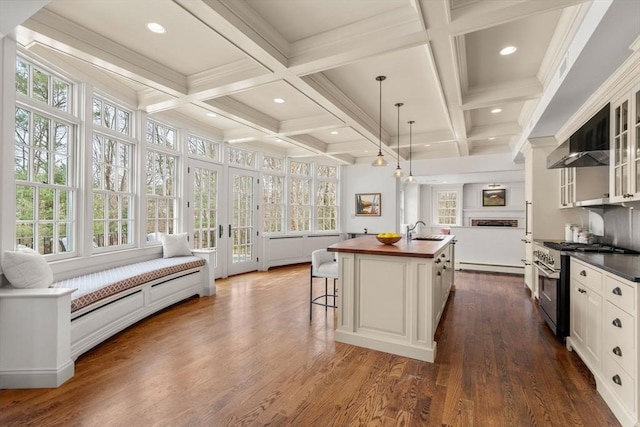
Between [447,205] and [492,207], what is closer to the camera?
[492,207]

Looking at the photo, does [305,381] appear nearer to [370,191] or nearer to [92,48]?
[92,48]

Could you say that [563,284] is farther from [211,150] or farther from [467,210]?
[467,210]

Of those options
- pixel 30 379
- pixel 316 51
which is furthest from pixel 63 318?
pixel 316 51

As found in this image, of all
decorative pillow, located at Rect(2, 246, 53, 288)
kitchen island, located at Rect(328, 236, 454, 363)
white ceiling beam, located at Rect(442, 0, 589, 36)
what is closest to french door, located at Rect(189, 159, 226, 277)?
decorative pillow, located at Rect(2, 246, 53, 288)

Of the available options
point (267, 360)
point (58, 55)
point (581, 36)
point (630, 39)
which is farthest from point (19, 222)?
point (630, 39)

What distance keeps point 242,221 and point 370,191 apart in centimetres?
347

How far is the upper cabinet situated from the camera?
234cm

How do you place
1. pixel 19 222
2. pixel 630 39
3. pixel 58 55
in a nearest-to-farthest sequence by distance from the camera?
1. pixel 630 39
2. pixel 19 222
3. pixel 58 55

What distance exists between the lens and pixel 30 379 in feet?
7.38

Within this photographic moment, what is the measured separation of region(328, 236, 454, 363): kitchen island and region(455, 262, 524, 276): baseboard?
12.8 feet

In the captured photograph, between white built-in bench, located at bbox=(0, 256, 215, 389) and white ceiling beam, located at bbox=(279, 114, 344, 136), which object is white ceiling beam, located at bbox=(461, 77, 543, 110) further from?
white built-in bench, located at bbox=(0, 256, 215, 389)

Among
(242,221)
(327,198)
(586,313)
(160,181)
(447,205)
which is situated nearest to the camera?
(586,313)

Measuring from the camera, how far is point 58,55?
311cm

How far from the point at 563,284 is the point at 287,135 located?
172 inches
